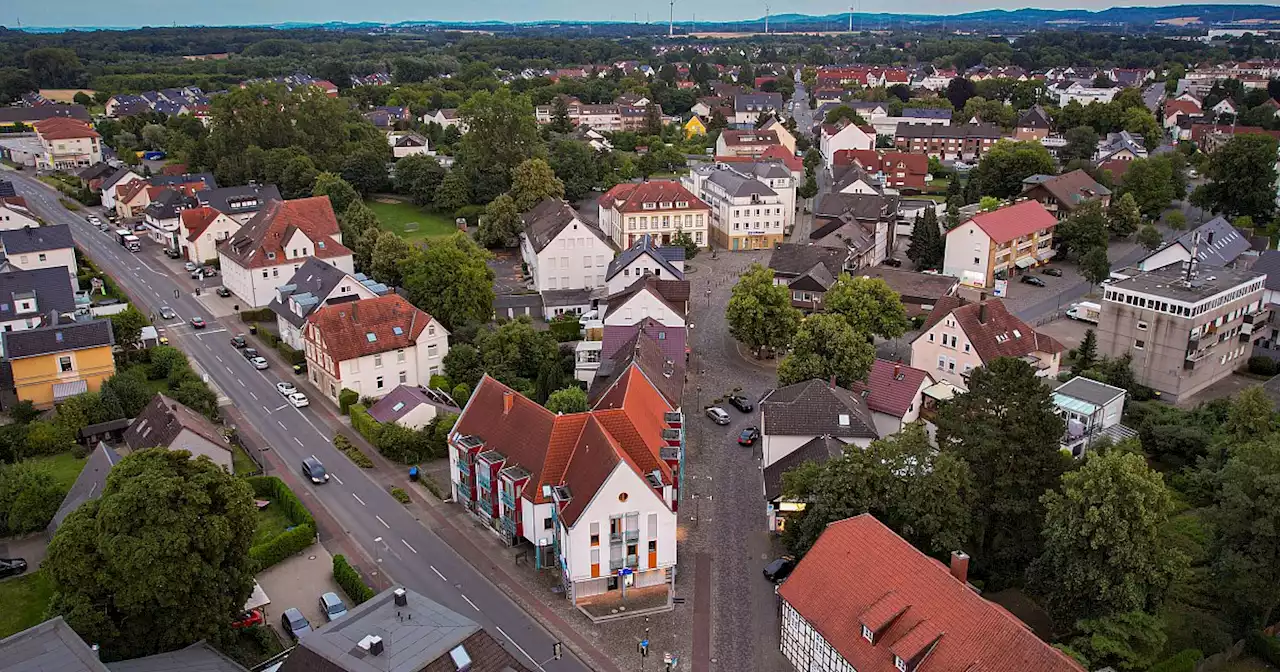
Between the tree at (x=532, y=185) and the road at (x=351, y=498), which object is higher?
the tree at (x=532, y=185)

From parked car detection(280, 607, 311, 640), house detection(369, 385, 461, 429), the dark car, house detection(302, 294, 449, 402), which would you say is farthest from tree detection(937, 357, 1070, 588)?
house detection(302, 294, 449, 402)

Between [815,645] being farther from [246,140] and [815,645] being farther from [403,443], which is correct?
[246,140]

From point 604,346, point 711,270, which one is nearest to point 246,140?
point 711,270

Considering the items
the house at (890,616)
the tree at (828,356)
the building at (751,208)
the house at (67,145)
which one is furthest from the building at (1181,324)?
the house at (67,145)

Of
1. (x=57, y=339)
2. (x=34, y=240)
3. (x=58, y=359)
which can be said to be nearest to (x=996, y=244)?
(x=57, y=339)

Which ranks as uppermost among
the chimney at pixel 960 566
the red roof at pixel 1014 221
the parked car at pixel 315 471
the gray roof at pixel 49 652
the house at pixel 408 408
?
the red roof at pixel 1014 221

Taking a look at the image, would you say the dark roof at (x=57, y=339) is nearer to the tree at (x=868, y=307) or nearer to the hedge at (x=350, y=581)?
the hedge at (x=350, y=581)

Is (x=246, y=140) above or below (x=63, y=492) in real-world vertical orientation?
above
